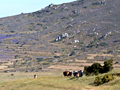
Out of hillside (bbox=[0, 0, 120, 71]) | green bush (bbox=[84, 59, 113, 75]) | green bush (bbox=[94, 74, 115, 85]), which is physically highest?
hillside (bbox=[0, 0, 120, 71])

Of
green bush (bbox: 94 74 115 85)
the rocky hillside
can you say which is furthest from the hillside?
green bush (bbox: 94 74 115 85)

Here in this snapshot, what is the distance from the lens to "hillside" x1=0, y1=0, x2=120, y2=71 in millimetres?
108125

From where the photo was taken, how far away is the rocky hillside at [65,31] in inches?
4663

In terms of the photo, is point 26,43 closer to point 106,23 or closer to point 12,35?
point 12,35

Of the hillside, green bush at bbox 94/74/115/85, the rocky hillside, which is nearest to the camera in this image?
green bush at bbox 94/74/115/85

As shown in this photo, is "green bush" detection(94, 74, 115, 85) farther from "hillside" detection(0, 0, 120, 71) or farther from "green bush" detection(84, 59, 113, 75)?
"hillside" detection(0, 0, 120, 71)

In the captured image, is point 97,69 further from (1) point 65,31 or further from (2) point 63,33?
(1) point 65,31

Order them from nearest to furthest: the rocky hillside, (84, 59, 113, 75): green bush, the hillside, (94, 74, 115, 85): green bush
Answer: (94, 74, 115, 85): green bush < (84, 59, 113, 75): green bush < the hillside < the rocky hillside

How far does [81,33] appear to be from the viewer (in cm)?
13912

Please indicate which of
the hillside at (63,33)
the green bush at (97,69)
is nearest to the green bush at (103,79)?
the green bush at (97,69)

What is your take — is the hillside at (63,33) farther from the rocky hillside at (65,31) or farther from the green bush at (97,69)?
the green bush at (97,69)

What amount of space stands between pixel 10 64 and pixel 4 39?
46.3 meters

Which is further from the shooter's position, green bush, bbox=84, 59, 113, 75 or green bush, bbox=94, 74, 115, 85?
green bush, bbox=84, 59, 113, 75

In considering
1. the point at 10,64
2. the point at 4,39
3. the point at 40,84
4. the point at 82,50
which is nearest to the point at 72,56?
the point at 82,50
